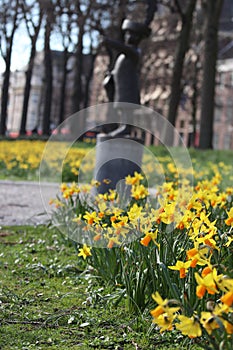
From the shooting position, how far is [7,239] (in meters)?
6.16

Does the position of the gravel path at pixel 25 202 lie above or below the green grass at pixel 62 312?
below

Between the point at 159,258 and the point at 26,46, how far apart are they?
843 inches

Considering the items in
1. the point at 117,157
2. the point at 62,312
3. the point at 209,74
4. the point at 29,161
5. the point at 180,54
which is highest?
the point at 180,54

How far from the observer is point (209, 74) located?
17766 millimetres

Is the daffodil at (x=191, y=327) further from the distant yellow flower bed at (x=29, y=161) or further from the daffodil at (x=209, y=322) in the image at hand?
the distant yellow flower bed at (x=29, y=161)

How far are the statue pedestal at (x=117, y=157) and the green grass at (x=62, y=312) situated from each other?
315cm

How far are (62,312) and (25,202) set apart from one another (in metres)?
6.41

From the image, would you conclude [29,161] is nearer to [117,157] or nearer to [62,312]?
[117,157]

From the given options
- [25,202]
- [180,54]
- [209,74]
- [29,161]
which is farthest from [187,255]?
[180,54]

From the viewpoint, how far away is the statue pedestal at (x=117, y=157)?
27.7 feet

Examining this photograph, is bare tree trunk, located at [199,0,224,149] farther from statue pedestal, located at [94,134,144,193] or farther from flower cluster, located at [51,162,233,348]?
flower cluster, located at [51,162,233,348]

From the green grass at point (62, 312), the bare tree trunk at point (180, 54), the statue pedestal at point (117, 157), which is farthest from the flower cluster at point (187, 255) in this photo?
the bare tree trunk at point (180, 54)

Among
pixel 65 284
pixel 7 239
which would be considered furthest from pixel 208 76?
pixel 65 284

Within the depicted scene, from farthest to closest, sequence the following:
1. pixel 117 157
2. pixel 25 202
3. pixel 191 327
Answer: pixel 25 202 → pixel 117 157 → pixel 191 327
